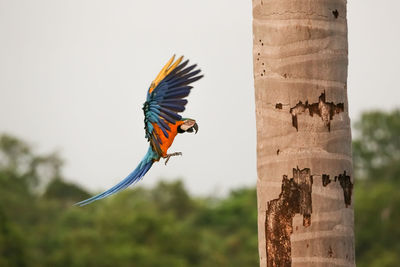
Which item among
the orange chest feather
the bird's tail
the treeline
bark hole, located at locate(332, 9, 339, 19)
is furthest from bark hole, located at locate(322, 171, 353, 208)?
the treeline

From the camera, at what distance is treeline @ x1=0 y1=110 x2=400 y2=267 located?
36000 millimetres

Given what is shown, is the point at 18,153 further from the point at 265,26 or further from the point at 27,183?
the point at 265,26

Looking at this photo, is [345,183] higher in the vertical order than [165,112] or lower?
lower

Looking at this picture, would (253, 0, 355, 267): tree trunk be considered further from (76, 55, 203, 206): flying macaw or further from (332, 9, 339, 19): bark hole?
(76, 55, 203, 206): flying macaw

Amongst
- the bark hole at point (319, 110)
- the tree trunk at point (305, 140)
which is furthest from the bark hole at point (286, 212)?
the bark hole at point (319, 110)

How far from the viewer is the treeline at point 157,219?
3600 centimetres

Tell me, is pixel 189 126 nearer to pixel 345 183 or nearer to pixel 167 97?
pixel 167 97

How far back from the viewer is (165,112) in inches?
171

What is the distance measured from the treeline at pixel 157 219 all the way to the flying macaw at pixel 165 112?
24.9 m

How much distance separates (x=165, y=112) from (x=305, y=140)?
2.92ft

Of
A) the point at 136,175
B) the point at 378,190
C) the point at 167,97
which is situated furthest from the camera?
the point at 378,190

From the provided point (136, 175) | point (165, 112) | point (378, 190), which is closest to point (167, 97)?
point (165, 112)

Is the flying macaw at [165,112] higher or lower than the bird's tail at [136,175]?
higher

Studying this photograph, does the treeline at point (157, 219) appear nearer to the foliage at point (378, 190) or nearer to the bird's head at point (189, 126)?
the foliage at point (378, 190)
